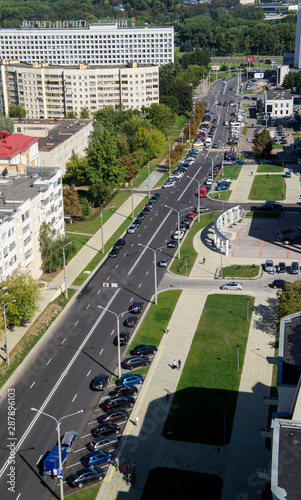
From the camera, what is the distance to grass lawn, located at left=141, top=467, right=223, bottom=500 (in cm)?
5688

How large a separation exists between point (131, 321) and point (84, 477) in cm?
2982

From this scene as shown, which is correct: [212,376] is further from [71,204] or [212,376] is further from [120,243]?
[71,204]

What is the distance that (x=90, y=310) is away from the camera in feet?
299

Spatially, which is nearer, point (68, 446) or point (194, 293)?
point (68, 446)

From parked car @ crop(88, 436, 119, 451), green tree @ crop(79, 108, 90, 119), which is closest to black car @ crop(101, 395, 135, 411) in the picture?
parked car @ crop(88, 436, 119, 451)

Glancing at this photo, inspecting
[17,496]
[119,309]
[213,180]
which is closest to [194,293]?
[119,309]

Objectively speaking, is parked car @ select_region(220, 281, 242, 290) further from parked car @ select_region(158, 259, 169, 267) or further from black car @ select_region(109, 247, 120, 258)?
black car @ select_region(109, 247, 120, 258)

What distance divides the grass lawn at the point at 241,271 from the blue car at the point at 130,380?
31.2 metres

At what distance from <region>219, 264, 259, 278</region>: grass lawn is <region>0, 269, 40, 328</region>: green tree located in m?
31.4

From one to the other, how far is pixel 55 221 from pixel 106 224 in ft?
55.3

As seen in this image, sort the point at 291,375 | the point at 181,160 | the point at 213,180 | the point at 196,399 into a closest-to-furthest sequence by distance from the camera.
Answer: the point at 291,375
the point at 196,399
the point at 213,180
the point at 181,160

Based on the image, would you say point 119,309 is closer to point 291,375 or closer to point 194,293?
point 194,293

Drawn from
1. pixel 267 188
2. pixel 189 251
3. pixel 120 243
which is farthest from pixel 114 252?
pixel 267 188

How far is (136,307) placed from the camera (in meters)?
89.4
